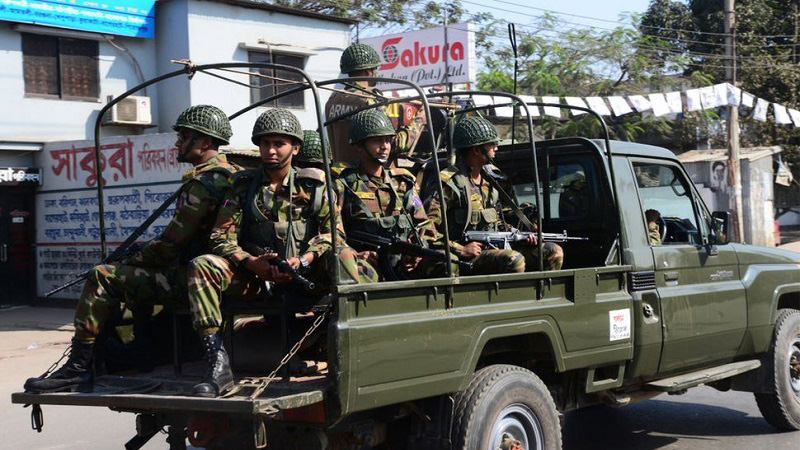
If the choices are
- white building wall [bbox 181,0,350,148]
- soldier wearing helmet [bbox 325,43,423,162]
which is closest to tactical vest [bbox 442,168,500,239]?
soldier wearing helmet [bbox 325,43,423,162]

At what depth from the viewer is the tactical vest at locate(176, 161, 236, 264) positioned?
4680mm

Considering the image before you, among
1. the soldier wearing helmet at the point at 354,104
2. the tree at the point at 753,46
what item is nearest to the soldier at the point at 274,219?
the soldier wearing helmet at the point at 354,104

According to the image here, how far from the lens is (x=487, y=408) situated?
433 centimetres

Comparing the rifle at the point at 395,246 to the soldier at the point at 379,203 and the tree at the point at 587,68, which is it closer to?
the soldier at the point at 379,203

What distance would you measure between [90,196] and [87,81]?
281 centimetres

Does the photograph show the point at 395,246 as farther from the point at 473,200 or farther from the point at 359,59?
the point at 359,59

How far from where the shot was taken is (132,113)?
55.9 feet

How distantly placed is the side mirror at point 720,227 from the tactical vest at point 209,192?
3270 mm

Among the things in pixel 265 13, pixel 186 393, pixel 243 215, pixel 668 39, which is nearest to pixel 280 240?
pixel 243 215

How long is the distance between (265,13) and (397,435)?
15069mm

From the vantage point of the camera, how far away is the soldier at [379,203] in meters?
4.94

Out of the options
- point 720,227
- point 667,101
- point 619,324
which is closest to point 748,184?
point 667,101

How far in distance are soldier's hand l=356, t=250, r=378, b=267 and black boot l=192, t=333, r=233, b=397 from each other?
1.03 m

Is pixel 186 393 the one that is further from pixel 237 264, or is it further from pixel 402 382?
pixel 402 382
